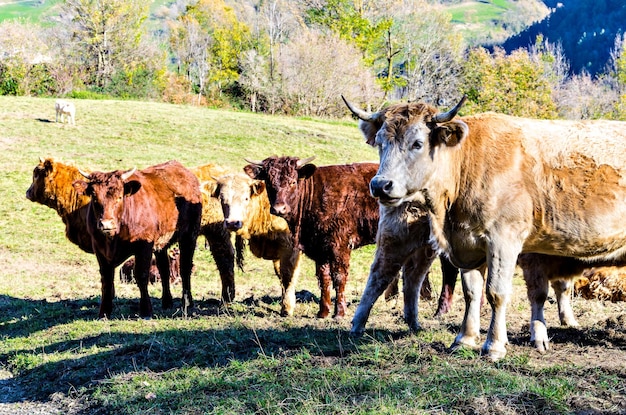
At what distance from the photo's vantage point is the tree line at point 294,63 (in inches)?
2002

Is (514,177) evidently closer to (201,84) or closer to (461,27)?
(201,84)

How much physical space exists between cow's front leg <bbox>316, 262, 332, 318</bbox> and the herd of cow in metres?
0.03

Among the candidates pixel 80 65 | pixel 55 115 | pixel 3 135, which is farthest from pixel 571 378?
pixel 80 65

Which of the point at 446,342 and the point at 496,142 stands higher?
the point at 496,142

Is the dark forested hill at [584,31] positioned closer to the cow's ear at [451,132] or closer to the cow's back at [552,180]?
the cow's back at [552,180]

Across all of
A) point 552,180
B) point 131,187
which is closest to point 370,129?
point 552,180

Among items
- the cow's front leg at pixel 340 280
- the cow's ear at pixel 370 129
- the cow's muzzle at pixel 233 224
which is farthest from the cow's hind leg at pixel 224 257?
the cow's ear at pixel 370 129

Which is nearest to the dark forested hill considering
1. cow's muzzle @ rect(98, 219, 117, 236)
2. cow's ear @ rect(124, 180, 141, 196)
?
cow's ear @ rect(124, 180, 141, 196)

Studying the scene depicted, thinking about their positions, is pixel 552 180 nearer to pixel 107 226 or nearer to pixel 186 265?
pixel 107 226

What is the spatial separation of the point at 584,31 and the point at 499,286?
154140 mm

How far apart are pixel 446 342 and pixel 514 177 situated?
1791mm

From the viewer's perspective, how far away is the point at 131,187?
32.7 feet

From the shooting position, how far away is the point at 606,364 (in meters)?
6.29

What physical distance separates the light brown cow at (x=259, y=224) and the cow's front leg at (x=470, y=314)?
3.41 m
